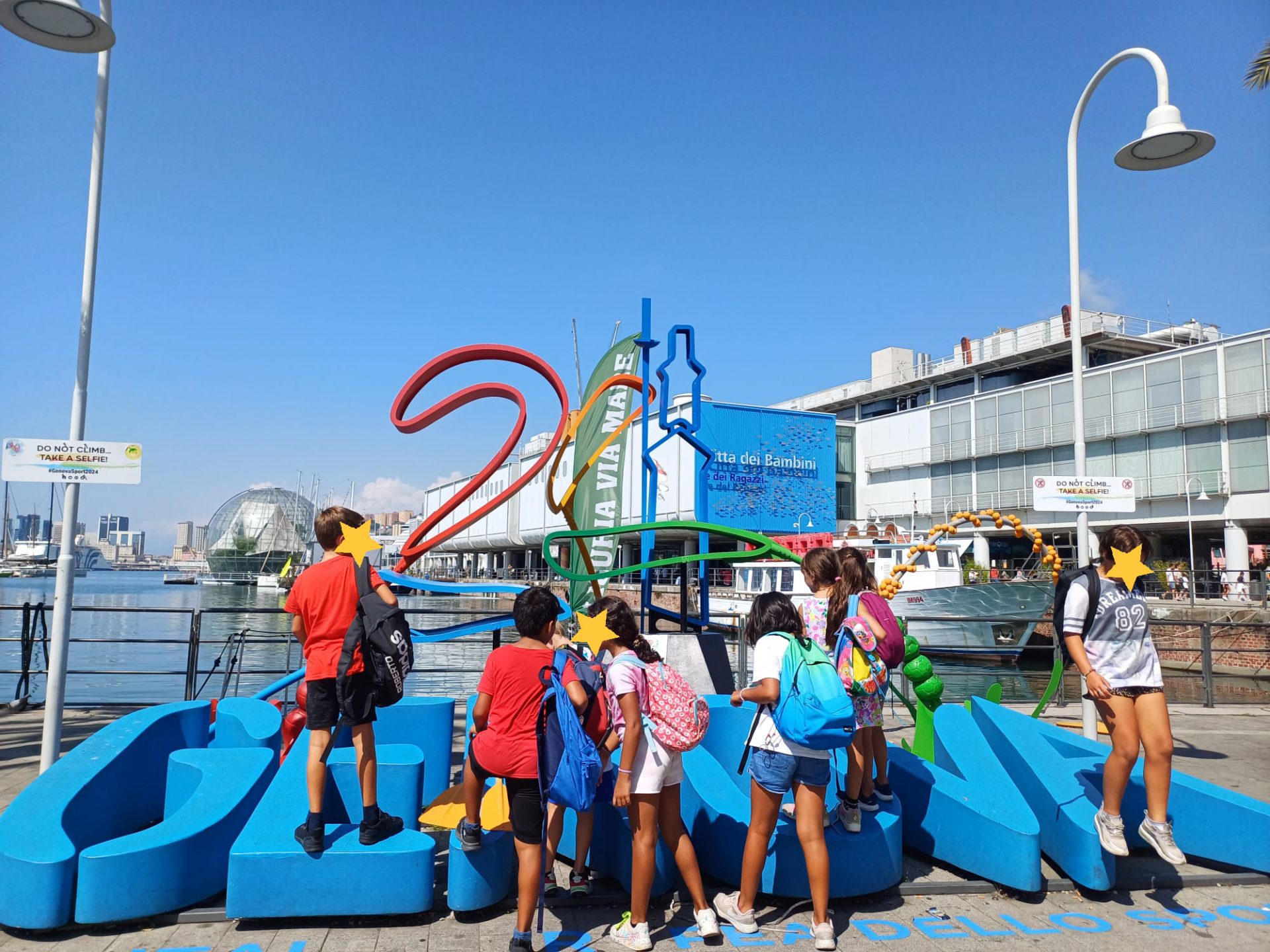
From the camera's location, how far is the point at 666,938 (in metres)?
3.82

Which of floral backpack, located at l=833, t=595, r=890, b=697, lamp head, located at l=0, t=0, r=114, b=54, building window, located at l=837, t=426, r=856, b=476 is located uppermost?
building window, located at l=837, t=426, r=856, b=476

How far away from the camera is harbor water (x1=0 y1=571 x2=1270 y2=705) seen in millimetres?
9516

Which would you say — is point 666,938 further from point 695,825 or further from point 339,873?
point 339,873

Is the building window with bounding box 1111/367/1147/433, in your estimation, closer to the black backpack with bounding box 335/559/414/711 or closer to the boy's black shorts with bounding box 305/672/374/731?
the black backpack with bounding box 335/559/414/711

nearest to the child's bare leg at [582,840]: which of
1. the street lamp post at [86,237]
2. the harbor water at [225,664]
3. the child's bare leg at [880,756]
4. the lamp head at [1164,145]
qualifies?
the child's bare leg at [880,756]

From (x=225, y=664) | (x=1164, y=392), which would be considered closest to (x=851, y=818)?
(x=225, y=664)

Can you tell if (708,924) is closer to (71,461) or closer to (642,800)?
(642,800)

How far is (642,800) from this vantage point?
3787mm

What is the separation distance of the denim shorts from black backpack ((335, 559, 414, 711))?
5.67 ft

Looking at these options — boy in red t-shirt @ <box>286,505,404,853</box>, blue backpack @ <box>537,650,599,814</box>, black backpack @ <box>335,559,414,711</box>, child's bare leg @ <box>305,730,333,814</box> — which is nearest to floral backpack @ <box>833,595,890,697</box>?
blue backpack @ <box>537,650,599,814</box>

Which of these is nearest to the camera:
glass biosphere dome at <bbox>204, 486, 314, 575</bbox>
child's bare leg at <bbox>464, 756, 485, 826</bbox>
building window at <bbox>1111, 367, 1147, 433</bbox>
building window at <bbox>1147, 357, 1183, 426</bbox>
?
child's bare leg at <bbox>464, 756, 485, 826</bbox>

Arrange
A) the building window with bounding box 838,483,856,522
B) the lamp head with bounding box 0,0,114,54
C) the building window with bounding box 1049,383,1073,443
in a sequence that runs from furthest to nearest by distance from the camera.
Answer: the building window with bounding box 838,483,856,522, the building window with bounding box 1049,383,1073,443, the lamp head with bounding box 0,0,114,54

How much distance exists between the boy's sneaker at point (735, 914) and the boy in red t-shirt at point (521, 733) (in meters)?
0.96

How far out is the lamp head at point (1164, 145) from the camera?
7.23m
